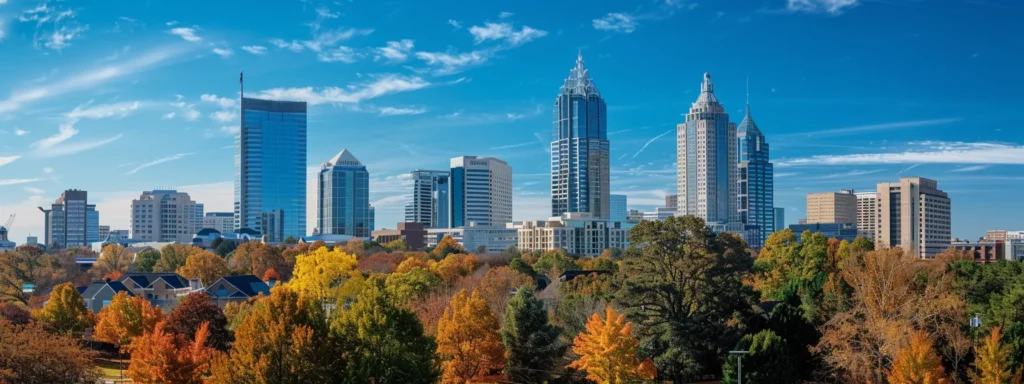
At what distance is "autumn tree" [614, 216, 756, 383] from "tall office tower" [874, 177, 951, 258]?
348 ft

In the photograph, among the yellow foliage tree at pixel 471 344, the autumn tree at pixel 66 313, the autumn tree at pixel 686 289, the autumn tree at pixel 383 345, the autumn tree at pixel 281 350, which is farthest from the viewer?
the autumn tree at pixel 66 313

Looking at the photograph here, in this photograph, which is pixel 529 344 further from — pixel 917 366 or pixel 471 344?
pixel 917 366

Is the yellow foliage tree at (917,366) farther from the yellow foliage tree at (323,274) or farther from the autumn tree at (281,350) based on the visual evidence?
the yellow foliage tree at (323,274)

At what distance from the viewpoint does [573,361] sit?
44812 millimetres

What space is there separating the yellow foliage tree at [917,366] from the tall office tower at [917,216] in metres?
106

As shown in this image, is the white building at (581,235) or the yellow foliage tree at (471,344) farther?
the white building at (581,235)

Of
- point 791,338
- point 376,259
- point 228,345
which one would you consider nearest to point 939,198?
point 376,259

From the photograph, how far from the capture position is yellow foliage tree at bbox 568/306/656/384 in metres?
40.4

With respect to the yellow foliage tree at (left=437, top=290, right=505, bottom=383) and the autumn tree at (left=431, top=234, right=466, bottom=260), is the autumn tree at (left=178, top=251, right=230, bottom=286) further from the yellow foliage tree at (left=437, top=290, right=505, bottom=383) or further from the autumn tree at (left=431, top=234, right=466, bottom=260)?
the yellow foliage tree at (left=437, top=290, right=505, bottom=383)

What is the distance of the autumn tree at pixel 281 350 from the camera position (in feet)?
113

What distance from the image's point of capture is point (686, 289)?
143 ft

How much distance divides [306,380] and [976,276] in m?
42.4

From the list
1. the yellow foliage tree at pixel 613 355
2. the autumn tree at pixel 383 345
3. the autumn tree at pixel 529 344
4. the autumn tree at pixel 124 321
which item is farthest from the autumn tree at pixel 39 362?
the yellow foliage tree at pixel 613 355

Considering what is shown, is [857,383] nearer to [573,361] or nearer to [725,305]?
[725,305]
